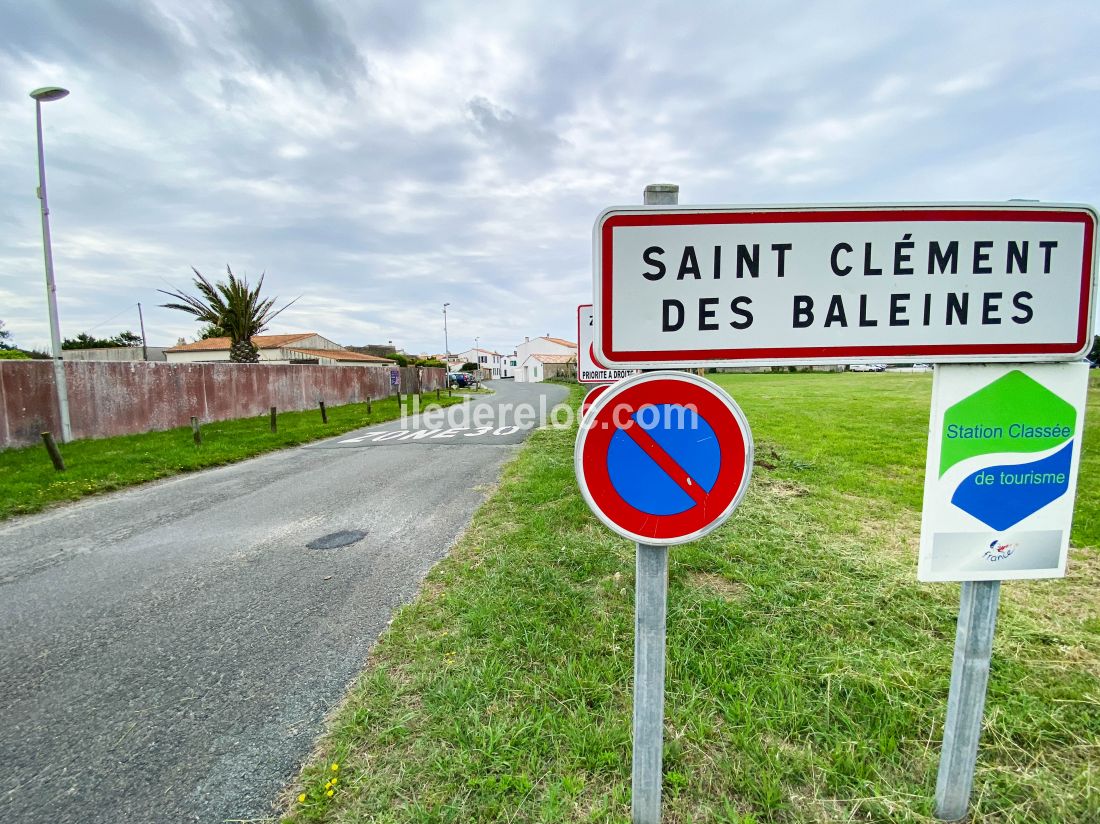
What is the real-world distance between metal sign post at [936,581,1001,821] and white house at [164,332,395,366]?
129ft

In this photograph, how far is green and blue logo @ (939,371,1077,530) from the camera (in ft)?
4.91

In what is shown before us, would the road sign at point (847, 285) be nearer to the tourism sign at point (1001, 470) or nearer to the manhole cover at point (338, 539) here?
the tourism sign at point (1001, 470)

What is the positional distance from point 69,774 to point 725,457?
2959 millimetres

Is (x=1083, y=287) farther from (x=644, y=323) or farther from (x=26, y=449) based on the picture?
(x=26, y=449)

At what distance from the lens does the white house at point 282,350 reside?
38.8 meters

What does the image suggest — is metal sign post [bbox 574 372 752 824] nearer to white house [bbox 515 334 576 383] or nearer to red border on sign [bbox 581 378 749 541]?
red border on sign [bbox 581 378 749 541]

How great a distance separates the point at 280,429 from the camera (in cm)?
1388

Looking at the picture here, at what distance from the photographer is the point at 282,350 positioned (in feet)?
126

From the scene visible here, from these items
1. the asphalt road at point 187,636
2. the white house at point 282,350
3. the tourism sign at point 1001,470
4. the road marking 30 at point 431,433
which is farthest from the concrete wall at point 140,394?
the white house at point 282,350

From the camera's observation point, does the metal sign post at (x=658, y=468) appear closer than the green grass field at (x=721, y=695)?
Yes

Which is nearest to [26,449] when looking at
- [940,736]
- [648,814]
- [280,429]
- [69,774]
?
[280,429]

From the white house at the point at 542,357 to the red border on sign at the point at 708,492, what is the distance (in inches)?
2767

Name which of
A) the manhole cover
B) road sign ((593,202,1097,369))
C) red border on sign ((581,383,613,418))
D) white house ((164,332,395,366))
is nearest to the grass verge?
the manhole cover

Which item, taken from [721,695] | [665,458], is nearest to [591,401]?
[665,458]
